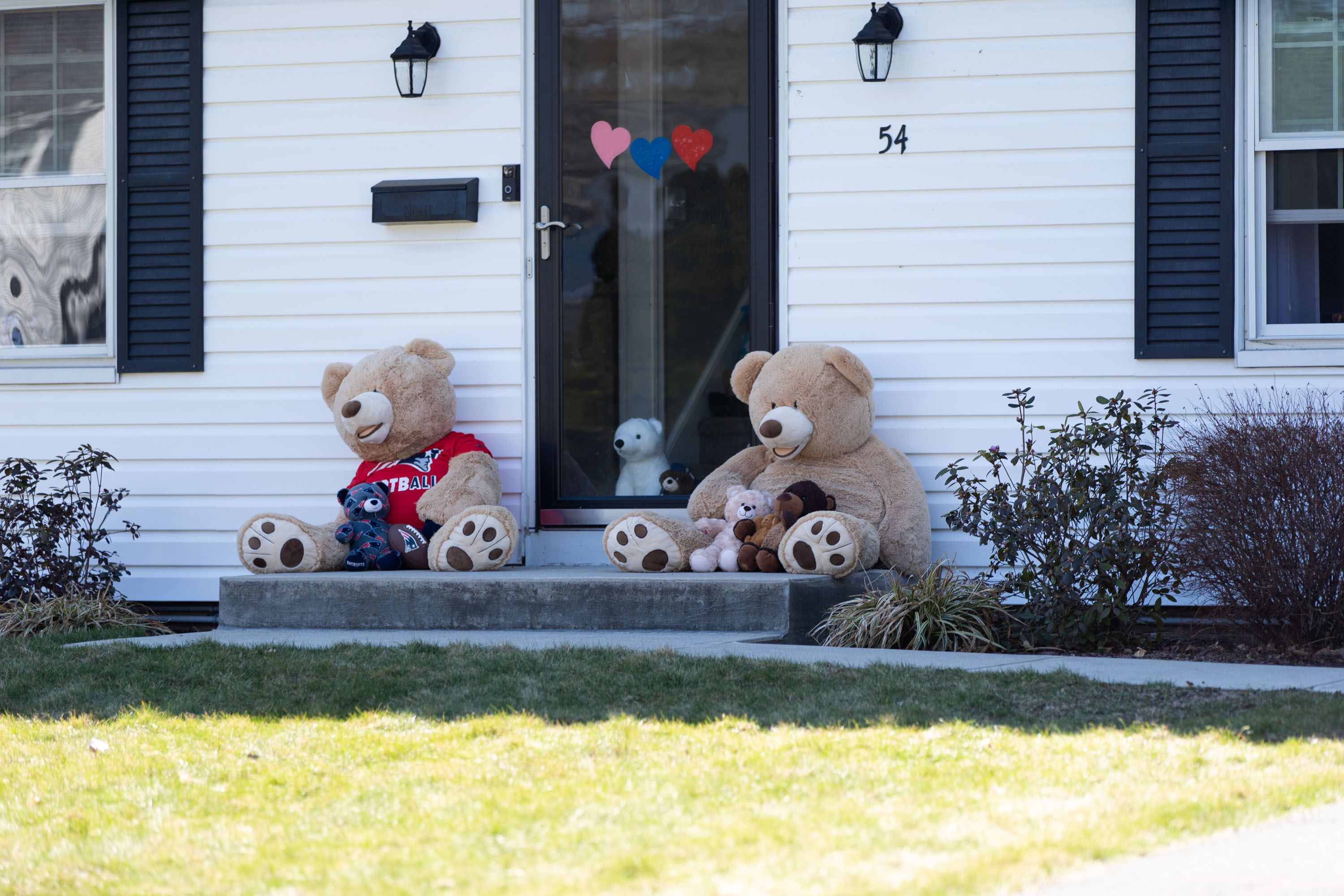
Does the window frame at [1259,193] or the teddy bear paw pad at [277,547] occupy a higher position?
the window frame at [1259,193]

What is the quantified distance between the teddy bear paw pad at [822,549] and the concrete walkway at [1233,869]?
8.96 feet

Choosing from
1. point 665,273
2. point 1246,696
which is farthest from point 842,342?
point 1246,696

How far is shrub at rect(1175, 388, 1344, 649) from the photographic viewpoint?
493cm

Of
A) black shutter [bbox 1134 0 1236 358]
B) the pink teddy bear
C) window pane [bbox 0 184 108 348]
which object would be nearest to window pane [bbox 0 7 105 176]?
window pane [bbox 0 184 108 348]

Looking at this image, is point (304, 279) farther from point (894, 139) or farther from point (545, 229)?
point (894, 139)

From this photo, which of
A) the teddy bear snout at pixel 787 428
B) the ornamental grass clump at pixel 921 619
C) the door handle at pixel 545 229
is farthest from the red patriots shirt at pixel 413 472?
the ornamental grass clump at pixel 921 619

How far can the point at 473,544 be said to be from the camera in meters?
5.85

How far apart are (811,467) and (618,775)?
120 inches

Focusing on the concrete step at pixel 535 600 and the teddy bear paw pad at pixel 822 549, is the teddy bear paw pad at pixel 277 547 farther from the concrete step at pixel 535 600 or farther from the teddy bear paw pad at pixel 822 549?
the teddy bear paw pad at pixel 822 549

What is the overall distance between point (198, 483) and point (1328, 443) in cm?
487

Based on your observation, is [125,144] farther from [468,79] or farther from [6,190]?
[468,79]

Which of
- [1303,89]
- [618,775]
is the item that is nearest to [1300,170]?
[1303,89]

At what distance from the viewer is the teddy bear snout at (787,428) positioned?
5.87 metres

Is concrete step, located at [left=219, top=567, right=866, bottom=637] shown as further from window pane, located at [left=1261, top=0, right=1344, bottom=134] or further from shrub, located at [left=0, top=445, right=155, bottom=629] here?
window pane, located at [left=1261, top=0, right=1344, bottom=134]
